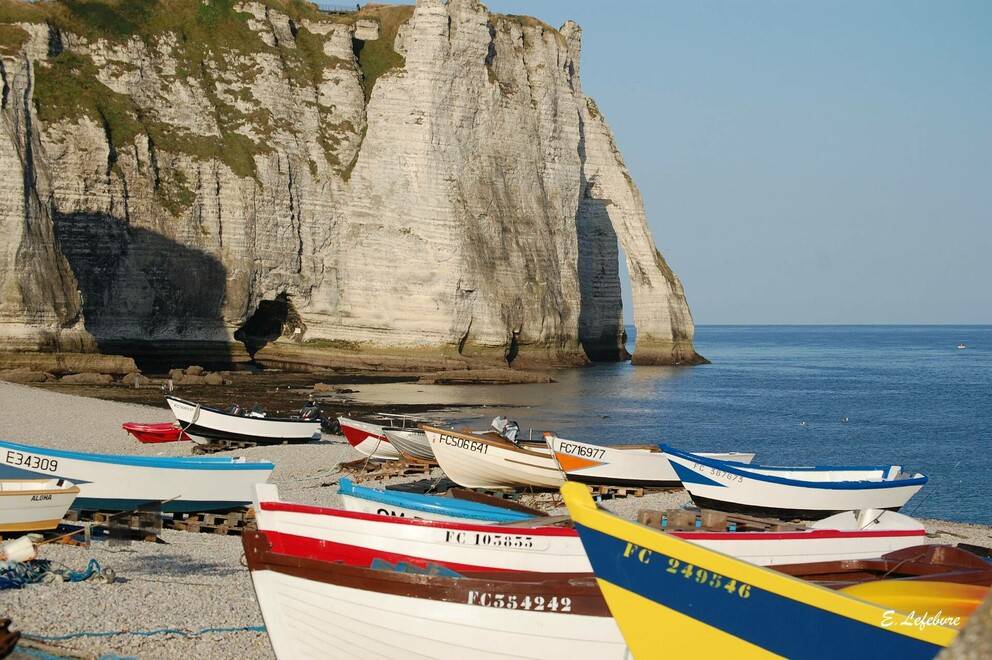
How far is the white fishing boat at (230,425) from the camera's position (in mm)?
29125

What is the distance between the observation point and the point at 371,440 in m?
27.5

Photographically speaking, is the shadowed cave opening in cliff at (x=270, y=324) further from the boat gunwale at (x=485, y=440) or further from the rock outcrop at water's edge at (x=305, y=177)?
the boat gunwale at (x=485, y=440)

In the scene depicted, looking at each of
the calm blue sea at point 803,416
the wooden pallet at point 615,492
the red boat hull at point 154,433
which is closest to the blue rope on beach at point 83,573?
the wooden pallet at point 615,492

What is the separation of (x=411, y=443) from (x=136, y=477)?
386 inches

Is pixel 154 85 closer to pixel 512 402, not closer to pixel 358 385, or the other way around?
Result: pixel 358 385

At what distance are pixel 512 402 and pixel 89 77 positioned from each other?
3218 centimetres

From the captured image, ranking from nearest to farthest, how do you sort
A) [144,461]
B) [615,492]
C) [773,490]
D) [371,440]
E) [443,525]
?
[443,525] → [144,461] → [773,490] → [615,492] → [371,440]

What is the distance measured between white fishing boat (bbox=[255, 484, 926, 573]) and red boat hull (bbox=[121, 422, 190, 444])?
19929 millimetres

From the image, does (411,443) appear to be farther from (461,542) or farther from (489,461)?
(461,542)

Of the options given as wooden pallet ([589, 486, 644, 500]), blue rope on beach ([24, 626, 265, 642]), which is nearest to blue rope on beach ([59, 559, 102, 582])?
blue rope on beach ([24, 626, 265, 642])

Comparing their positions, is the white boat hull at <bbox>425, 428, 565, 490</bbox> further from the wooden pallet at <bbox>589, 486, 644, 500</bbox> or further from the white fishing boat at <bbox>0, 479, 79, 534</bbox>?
the white fishing boat at <bbox>0, 479, 79, 534</bbox>

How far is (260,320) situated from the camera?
67.6m

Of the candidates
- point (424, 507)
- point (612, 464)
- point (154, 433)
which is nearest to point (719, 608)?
A: point (424, 507)

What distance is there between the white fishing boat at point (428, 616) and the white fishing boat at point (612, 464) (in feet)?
44.4
